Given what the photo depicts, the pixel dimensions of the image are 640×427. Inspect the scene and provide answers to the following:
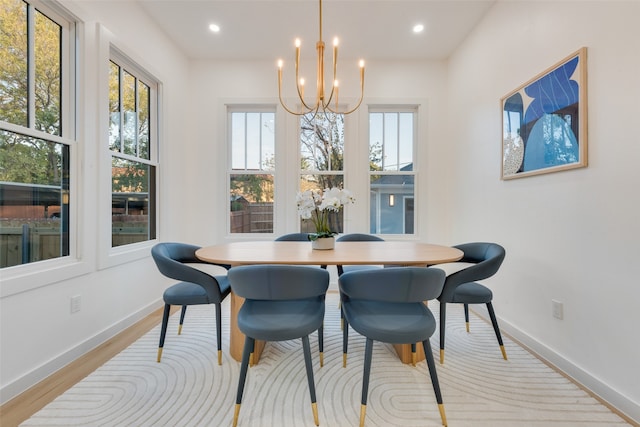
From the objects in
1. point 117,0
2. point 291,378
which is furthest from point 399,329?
point 117,0

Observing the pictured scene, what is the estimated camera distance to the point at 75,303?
1.87m

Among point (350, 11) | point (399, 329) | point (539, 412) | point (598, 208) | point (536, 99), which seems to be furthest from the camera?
point (350, 11)

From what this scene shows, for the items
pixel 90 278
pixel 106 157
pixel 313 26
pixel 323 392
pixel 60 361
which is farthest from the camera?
pixel 313 26

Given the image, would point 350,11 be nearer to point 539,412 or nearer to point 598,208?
point 598,208

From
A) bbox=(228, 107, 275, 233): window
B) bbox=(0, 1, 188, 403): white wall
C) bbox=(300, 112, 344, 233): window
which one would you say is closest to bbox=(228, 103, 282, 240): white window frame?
bbox=(228, 107, 275, 233): window

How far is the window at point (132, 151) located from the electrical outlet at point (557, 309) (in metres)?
3.53

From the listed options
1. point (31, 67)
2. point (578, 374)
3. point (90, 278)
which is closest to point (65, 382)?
point (90, 278)

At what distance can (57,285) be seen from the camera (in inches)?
69.2

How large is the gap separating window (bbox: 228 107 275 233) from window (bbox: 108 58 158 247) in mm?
932

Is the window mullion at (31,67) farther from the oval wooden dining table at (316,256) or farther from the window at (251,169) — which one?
the window at (251,169)

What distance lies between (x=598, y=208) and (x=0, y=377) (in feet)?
11.8

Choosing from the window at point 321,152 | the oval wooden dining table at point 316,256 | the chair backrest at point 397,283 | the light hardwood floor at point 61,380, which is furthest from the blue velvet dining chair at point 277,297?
the window at point 321,152

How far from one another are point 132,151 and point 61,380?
192 cm

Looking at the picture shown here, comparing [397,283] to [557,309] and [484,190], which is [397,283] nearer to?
[557,309]
